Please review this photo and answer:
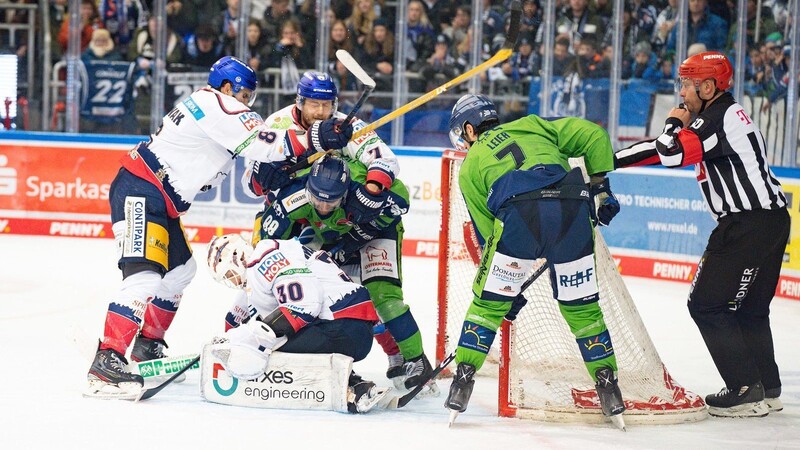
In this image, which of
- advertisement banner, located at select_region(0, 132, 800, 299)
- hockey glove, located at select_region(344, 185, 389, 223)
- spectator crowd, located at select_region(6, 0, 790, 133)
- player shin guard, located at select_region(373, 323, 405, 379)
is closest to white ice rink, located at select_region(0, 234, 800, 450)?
player shin guard, located at select_region(373, 323, 405, 379)

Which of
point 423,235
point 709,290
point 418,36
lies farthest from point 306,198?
point 418,36

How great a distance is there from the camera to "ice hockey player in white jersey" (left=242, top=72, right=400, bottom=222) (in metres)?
4.88

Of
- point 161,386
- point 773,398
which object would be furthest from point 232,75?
point 773,398

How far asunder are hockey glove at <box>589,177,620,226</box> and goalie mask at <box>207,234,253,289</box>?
4.43 ft

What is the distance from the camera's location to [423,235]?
9.48 metres

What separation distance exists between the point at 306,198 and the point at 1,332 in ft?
7.05

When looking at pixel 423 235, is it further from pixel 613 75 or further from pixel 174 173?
pixel 174 173

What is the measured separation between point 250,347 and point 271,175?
1.03 m

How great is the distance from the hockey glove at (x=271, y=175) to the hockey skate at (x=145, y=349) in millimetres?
852

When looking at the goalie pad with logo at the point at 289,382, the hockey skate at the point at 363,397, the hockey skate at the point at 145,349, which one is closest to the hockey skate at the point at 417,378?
the hockey skate at the point at 363,397

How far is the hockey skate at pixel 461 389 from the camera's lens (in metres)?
4.32

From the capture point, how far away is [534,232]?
428cm

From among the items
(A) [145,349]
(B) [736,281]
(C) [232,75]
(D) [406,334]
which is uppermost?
(C) [232,75]

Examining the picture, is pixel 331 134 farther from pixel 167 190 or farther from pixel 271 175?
pixel 167 190
